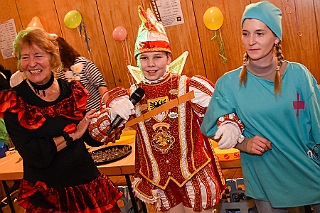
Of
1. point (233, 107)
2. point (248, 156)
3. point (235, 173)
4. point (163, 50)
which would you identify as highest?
point (163, 50)

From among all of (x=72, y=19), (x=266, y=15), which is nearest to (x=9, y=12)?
(x=72, y=19)

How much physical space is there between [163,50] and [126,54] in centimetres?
216

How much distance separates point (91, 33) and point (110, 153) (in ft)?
5.91

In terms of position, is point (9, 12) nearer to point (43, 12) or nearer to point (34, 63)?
point (43, 12)

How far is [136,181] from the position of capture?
2.00m

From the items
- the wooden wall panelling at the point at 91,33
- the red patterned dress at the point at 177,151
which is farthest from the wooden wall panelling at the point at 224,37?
the red patterned dress at the point at 177,151

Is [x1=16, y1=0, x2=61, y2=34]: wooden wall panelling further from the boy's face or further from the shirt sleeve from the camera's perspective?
the shirt sleeve

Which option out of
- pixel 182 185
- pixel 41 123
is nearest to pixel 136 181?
pixel 182 185

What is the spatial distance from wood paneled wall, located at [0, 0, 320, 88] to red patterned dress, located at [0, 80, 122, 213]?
201 centimetres

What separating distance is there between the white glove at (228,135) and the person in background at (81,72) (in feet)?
6.36

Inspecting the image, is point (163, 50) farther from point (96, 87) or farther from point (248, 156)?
point (96, 87)

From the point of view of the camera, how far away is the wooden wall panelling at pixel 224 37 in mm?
3545

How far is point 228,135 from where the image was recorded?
63.7 inches

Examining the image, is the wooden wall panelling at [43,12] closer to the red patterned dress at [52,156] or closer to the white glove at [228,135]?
the red patterned dress at [52,156]
